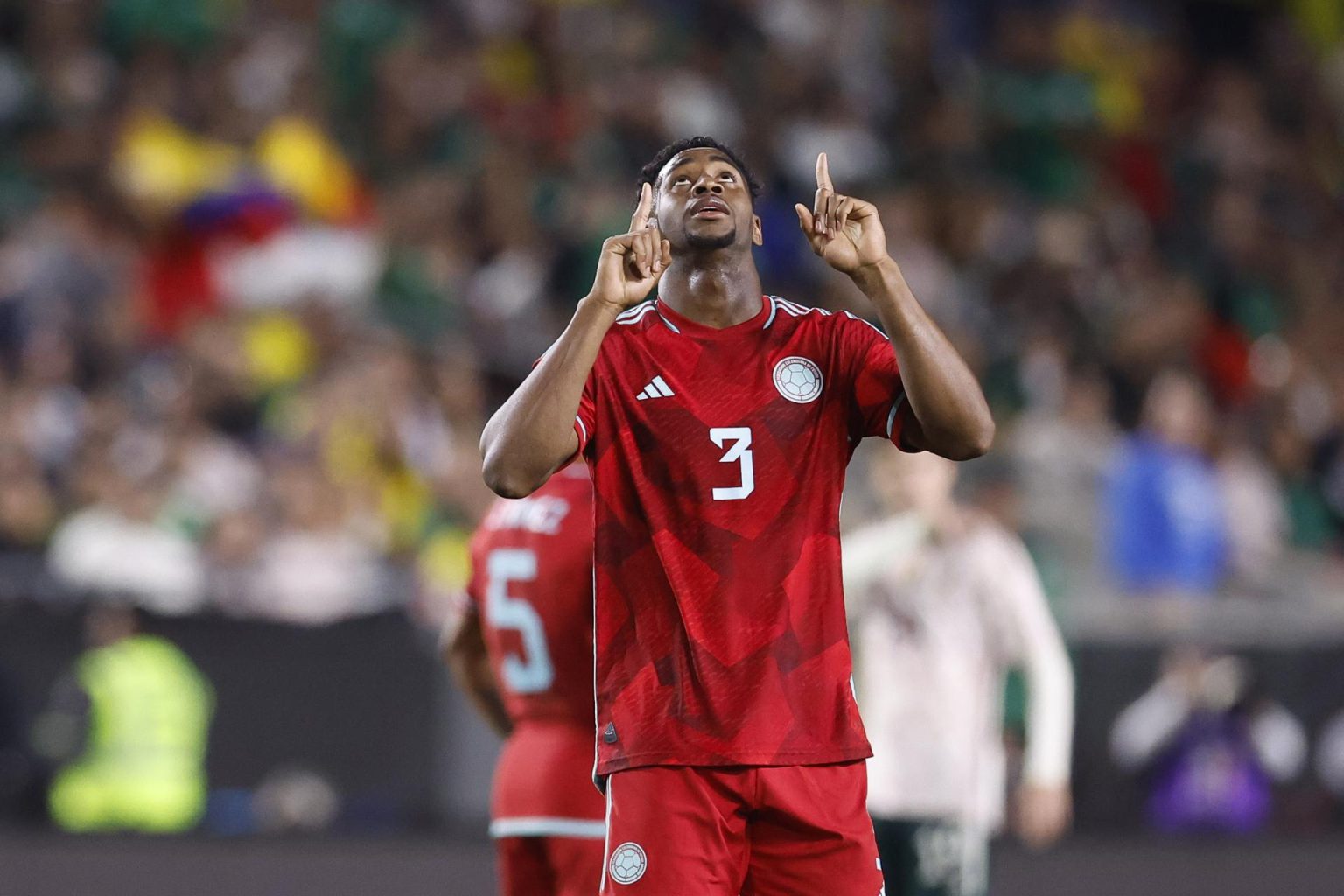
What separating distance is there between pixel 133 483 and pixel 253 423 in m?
1.19

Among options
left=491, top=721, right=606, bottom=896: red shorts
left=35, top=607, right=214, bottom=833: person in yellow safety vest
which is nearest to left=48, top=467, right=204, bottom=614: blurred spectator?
left=35, top=607, right=214, bottom=833: person in yellow safety vest

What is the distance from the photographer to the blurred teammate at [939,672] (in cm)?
577

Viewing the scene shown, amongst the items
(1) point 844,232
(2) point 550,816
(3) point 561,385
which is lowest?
(2) point 550,816

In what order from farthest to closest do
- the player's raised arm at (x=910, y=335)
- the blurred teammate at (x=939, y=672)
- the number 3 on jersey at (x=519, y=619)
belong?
1. the blurred teammate at (x=939, y=672)
2. the number 3 on jersey at (x=519, y=619)
3. the player's raised arm at (x=910, y=335)

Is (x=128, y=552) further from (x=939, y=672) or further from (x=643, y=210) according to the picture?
(x=643, y=210)

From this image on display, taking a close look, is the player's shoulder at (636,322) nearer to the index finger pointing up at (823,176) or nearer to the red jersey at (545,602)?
the index finger pointing up at (823,176)

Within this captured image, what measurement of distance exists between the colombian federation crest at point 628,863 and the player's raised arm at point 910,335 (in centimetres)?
96

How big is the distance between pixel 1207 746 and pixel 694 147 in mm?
5027

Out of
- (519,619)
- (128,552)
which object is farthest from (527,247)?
(519,619)

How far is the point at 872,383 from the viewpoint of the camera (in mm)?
3900

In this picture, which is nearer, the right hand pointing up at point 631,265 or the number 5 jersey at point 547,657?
the right hand pointing up at point 631,265

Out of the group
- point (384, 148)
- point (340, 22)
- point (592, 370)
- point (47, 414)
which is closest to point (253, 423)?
point (47, 414)

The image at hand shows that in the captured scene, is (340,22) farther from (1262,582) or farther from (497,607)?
(497,607)

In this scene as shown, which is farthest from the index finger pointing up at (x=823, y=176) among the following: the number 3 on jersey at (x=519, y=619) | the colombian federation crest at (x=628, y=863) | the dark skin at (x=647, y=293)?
the number 3 on jersey at (x=519, y=619)
